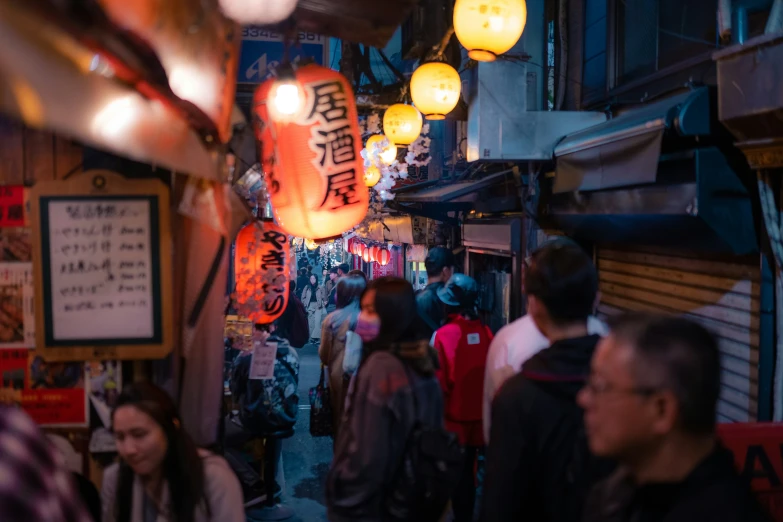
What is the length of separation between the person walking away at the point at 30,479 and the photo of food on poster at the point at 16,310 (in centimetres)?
182

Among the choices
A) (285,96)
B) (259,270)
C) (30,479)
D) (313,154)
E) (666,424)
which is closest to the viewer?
(30,479)

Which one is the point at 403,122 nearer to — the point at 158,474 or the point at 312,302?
the point at 158,474

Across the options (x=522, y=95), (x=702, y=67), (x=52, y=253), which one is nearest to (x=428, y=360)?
(x=52, y=253)

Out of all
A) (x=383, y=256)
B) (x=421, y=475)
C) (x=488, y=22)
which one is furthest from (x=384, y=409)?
(x=383, y=256)

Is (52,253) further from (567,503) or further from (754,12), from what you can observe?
(754,12)

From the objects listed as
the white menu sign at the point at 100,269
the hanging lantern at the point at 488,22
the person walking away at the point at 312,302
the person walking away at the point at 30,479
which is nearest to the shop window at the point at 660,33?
the hanging lantern at the point at 488,22

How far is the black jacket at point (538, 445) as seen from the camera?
305cm

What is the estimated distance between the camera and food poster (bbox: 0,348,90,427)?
3.66m

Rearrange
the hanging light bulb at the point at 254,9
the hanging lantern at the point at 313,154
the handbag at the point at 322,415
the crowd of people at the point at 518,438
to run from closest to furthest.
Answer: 1. the crowd of people at the point at 518,438
2. the hanging light bulb at the point at 254,9
3. the hanging lantern at the point at 313,154
4. the handbag at the point at 322,415

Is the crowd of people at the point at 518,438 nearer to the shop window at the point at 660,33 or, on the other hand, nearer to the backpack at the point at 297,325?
the shop window at the point at 660,33

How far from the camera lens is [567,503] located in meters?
3.01

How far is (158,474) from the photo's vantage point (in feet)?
10.6

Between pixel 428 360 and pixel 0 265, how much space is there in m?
2.66

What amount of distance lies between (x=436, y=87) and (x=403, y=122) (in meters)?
2.41
